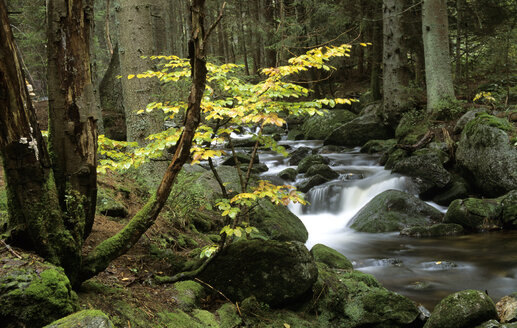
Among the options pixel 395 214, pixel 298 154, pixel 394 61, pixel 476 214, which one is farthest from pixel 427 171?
pixel 394 61

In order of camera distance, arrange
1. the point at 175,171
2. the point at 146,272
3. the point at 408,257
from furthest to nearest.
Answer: the point at 408,257, the point at 146,272, the point at 175,171

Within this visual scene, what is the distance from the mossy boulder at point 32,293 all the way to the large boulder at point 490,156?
29.1ft

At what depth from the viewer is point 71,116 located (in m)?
2.68

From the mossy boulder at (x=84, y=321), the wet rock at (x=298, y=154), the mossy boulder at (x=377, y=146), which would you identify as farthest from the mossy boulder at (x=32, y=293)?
the mossy boulder at (x=377, y=146)

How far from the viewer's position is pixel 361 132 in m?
15.4

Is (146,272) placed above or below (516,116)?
below

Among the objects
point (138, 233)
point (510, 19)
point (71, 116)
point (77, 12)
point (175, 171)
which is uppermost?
point (510, 19)

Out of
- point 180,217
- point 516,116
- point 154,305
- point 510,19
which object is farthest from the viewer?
point 510,19

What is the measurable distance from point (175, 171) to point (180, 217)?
9.41 ft

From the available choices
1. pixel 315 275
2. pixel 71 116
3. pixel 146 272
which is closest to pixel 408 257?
pixel 315 275

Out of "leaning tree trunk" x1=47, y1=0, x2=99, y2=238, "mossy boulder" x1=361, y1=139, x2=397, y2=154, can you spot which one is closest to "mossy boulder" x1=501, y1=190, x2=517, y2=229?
"mossy boulder" x1=361, y1=139, x2=397, y2=154

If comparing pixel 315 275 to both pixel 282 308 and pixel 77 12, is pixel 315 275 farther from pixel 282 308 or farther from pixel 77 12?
pixel 77 12

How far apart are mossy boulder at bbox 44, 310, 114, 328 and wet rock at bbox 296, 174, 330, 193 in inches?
360

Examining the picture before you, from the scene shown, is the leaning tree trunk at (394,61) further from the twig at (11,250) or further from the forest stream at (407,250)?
the twig at (11,250)
